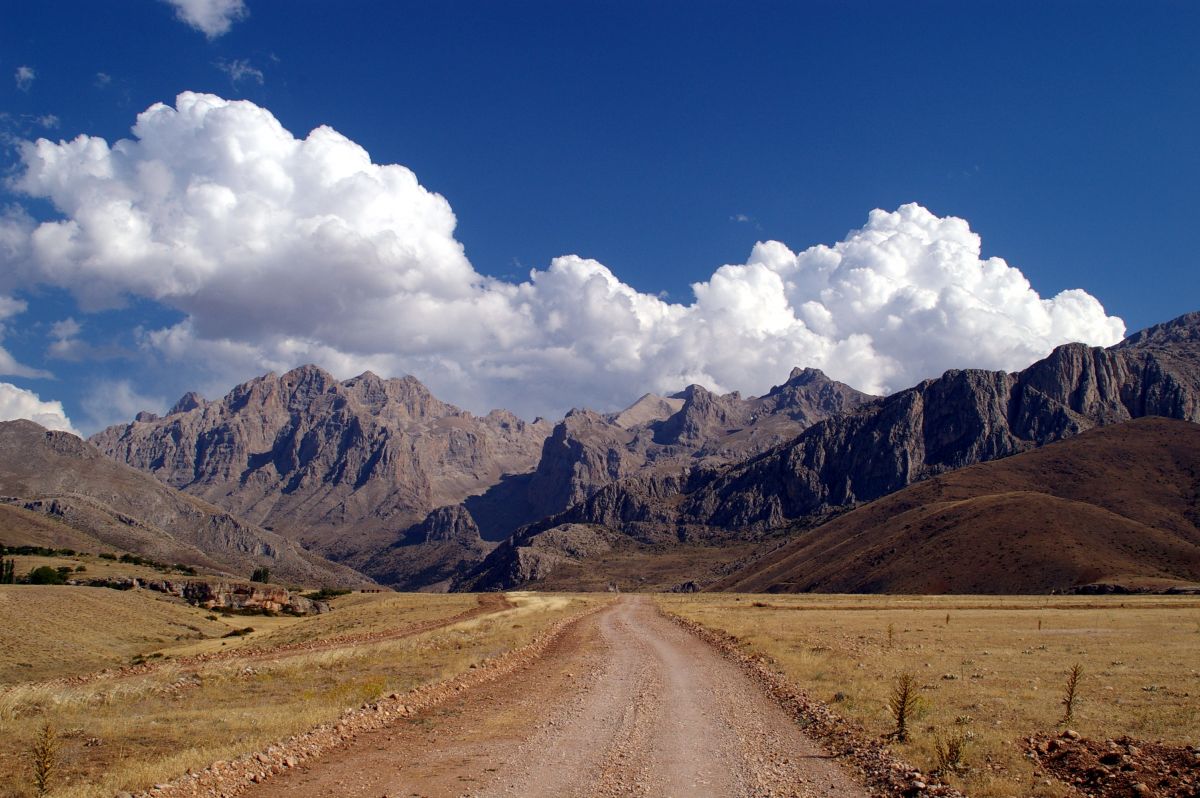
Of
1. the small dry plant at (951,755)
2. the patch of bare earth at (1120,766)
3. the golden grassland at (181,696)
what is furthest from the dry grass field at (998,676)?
the golden grassland at (181,696)

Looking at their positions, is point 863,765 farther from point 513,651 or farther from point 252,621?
point 252,621

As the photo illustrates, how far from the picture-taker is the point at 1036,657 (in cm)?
3138

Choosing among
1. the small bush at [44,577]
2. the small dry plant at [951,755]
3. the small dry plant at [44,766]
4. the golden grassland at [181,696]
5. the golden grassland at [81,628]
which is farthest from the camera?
the small bush at [44,577]

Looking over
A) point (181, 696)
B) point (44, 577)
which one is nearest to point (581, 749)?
point (181, 696)

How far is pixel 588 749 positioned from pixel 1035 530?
440 feet

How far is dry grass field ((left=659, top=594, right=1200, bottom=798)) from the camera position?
635 inches

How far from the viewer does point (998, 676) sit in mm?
26047

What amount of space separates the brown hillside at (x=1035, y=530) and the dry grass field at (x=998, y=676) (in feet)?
223

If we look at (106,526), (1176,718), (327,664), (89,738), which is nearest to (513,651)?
(327,664)

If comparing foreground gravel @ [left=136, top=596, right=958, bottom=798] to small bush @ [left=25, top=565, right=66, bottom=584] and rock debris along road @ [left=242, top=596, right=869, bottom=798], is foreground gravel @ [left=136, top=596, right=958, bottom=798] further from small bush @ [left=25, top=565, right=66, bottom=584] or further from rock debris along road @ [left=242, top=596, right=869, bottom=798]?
small bush @ [left=25, top=565, right=66, bottom=584]

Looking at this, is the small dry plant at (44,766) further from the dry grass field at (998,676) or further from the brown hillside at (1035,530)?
the brown hillside at (1035,530)

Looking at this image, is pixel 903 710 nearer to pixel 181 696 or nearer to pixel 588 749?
pixel 588 749

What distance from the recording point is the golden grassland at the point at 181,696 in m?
15.2

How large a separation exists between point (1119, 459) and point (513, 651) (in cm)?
18518
